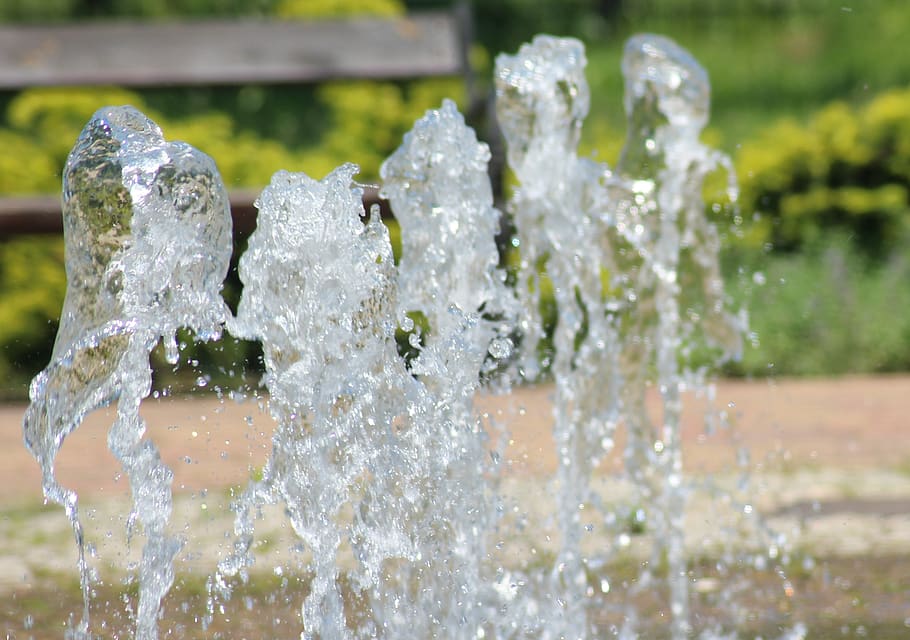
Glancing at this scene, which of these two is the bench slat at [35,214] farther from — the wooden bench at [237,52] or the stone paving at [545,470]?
the wooden bench at [237,52]

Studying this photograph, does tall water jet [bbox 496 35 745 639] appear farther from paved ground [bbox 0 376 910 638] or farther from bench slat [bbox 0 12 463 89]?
bench slat [bbox 0 12 463 89]

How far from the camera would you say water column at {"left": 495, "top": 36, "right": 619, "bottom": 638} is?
3219mm

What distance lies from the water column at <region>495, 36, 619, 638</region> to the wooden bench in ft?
7.65

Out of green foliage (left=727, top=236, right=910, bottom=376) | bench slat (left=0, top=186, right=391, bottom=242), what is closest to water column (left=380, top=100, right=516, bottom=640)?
bench slat (left=0, top=186, right=391, bottom=242)

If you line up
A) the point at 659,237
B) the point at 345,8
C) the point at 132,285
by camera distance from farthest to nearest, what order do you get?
1. the point at 345,8
2. the point at 659,237
3. the point at 132,285

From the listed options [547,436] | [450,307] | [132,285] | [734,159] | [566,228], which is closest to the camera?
[132,285]

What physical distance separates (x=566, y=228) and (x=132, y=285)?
1.23 m

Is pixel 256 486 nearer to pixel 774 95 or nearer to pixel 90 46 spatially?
pixel 90 46

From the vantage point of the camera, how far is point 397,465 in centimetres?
250

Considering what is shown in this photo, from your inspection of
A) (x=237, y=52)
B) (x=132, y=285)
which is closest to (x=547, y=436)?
(x=132, y=285)

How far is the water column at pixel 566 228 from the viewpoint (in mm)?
3219

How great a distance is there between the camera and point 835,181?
6660 mm

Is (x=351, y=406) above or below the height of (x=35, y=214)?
above

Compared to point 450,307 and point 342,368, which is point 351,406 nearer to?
point 342,368
